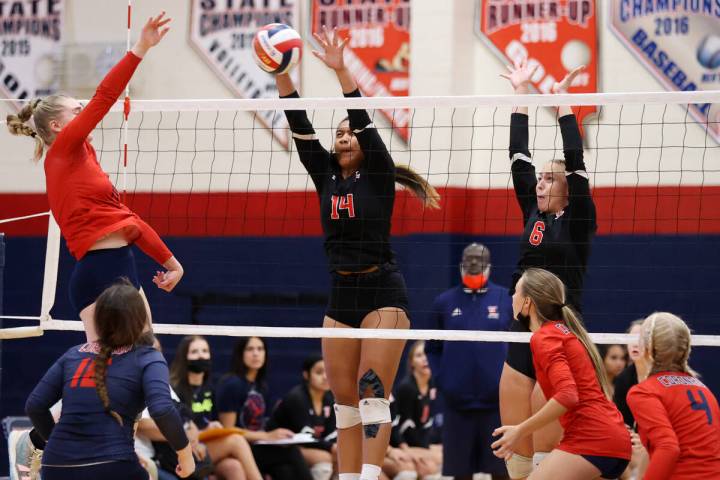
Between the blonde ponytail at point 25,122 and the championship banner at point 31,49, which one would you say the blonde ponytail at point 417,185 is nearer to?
the blonde ponytail at point 25,122

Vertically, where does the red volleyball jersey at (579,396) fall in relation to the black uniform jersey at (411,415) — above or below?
above

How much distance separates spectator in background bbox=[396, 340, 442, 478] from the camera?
964cm

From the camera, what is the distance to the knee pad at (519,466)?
5.99m

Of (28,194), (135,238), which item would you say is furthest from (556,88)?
(28,194)

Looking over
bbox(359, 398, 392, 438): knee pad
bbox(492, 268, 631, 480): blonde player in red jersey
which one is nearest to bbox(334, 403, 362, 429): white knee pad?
bbox(359, 398, 392, 438): knee pad

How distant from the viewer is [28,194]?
11.9m

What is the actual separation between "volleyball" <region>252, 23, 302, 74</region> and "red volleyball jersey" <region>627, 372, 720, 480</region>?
287cm

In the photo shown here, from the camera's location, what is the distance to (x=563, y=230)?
20.0 ft

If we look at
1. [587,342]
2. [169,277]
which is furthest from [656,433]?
[169,277]

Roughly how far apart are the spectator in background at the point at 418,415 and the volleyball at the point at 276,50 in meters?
3.97

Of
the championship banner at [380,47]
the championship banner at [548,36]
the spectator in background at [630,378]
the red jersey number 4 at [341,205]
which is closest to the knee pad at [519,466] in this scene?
the spectator in background at [630,378]

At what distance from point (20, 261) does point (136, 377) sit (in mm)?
7730

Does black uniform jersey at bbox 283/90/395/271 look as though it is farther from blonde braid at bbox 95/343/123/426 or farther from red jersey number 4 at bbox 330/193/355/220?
blonde braid at bbox 95/343/123/426

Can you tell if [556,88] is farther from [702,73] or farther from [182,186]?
[182,186]
